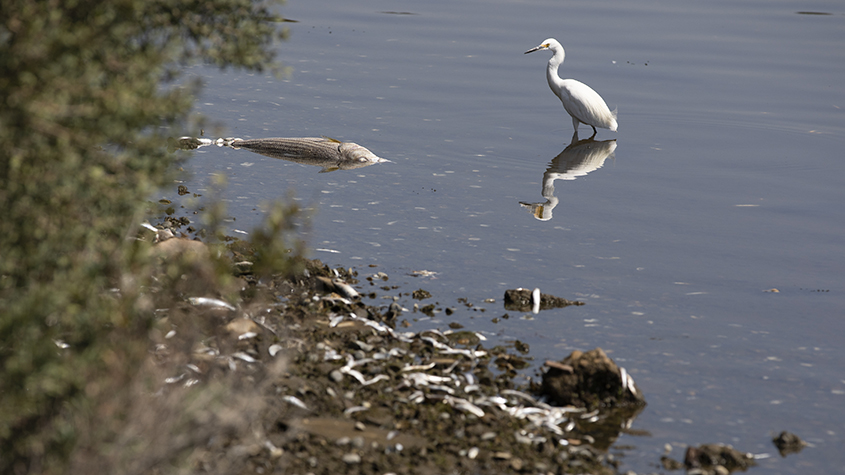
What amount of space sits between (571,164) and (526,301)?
762 centimetres

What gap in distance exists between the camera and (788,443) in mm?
6344

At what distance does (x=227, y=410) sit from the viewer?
4.04 metres

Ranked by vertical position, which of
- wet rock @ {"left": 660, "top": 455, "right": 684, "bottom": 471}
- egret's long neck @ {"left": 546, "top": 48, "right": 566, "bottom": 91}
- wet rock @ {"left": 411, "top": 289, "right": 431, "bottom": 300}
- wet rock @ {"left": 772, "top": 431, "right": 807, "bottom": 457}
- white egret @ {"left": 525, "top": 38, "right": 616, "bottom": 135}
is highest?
egret's long neck @ {"left": 546, "top": 48, "right": 566, "bottom": 91}

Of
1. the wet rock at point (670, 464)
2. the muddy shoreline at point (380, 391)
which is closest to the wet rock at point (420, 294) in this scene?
the muddy shoreline at point (380, 391)

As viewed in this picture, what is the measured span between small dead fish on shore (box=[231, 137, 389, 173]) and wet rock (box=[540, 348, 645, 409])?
8.20 meters

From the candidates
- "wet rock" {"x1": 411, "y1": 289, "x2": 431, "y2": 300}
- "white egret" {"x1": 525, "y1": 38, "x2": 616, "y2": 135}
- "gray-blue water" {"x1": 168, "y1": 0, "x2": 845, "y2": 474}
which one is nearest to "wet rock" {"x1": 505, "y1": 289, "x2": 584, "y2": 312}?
"gray-blue water" {"x1": 168, "y1": 0, "x2": 845, "y2": 474}

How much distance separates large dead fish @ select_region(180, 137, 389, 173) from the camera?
14328mm

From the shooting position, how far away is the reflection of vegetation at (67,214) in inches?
146

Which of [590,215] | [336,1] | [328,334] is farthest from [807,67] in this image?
[328,334]

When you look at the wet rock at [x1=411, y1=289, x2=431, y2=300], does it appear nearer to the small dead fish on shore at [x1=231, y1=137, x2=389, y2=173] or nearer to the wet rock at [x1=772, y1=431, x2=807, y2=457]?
the wet rock at [x1=772, y1=431, x2=807, y2=457]

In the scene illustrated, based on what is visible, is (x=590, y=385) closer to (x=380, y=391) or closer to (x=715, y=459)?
(x=715, y=459)

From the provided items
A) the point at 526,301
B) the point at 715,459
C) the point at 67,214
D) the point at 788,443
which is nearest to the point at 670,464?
the point at 715,459

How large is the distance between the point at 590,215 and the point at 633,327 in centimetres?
432

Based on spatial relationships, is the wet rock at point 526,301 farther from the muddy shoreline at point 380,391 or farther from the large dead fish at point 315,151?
the large dead fish at point 315,151
